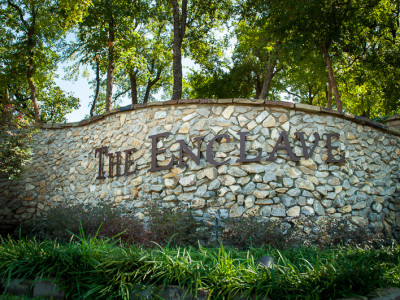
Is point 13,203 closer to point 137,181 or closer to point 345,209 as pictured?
point 137,181

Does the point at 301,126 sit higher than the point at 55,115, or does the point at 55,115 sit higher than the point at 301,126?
the point at 55,115

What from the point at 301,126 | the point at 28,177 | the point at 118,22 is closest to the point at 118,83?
the point at 118,22

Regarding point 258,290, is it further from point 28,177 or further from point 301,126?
point 28,177

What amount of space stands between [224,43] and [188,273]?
15.5 m

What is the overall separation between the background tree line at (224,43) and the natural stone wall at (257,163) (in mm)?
3984

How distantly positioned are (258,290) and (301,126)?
443 cm

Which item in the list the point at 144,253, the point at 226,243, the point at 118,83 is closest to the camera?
the point at 144,253

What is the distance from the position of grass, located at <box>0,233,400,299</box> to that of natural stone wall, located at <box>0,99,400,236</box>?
2.66 m

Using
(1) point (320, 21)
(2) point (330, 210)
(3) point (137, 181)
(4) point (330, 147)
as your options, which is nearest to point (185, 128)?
(3) point (137, 181)

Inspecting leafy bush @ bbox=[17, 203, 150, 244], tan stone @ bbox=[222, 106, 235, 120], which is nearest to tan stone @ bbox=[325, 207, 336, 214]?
tan stone @ bbox=[222, 106, 235, 120]

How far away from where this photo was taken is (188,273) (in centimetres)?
320

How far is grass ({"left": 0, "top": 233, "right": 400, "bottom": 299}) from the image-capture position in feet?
9.45

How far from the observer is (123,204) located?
723 centimetres

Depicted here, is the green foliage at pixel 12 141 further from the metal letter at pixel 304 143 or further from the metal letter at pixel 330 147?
the metal letter at pixel 330 147
